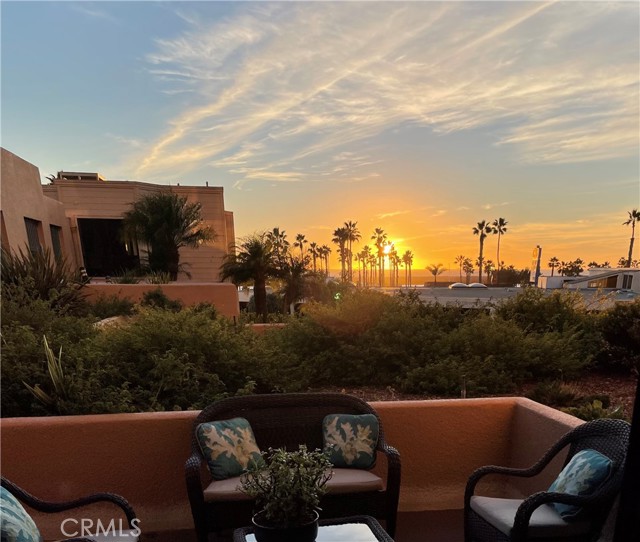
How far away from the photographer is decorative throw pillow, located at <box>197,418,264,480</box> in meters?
2.75

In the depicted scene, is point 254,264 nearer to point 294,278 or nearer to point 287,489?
point 294,278

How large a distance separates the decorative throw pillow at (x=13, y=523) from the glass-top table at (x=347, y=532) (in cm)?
98

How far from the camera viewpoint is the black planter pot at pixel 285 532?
1.85 meters

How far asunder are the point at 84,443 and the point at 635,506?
3292 millimetres

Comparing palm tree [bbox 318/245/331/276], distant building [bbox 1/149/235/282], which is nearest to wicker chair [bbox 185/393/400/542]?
distant building [bbox 1/149/235/282]

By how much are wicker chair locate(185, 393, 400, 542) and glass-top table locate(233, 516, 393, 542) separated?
15.6 inches

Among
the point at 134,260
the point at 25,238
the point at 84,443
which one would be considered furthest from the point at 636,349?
the point at 134,260

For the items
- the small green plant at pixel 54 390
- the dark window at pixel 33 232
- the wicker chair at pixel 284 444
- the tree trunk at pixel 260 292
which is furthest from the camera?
the tree trunk at pixel 260 292

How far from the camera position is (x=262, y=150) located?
910 cm

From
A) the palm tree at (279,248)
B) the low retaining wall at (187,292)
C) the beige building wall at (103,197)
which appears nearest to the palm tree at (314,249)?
the beige building wall at (103,197)

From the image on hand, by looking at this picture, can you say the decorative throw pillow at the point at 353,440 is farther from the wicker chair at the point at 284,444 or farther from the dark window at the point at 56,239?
the dark window at the point at 56,239

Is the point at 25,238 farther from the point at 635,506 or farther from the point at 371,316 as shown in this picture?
the point at 635,506

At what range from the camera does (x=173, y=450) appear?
120 inches

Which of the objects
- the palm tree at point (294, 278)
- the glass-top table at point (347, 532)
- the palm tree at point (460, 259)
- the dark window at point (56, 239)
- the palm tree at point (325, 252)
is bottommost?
the palm tree at point (460, 259)
